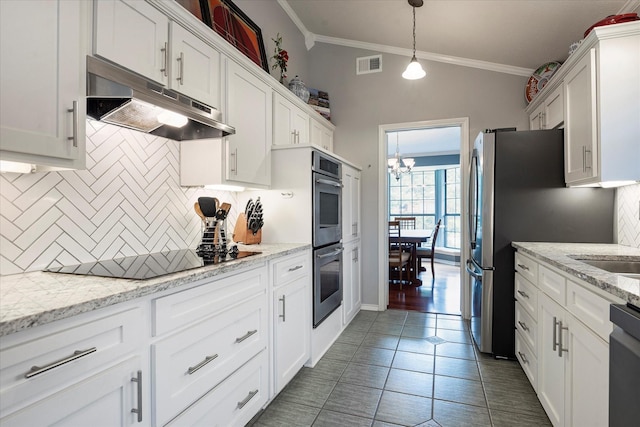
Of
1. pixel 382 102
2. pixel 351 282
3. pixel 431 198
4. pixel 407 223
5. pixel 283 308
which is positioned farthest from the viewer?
pixel 431 198

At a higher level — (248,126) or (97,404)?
(248,126)

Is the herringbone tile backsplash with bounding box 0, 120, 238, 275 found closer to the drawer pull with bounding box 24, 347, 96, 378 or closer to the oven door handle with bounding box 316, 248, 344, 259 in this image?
the drawer pull with bounding box 24, 347, 96, 378

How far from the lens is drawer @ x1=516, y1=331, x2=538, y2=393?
205 centimetres

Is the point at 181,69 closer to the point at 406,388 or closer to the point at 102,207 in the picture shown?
the point at 102,207

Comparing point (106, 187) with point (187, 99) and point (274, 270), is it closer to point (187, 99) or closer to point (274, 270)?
point (187, 99)

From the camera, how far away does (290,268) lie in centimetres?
220

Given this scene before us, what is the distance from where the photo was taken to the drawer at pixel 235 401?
1.37 meters

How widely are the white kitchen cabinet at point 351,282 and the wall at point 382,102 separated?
20cm

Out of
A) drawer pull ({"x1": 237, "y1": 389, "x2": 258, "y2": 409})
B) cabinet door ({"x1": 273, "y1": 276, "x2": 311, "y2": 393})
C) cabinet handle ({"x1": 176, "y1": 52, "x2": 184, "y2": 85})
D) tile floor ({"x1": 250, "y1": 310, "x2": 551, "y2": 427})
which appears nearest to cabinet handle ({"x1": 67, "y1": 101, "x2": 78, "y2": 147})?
cabinet handle ({"x1": 176, "y1": 52, "x2": 184, "y2": 85})

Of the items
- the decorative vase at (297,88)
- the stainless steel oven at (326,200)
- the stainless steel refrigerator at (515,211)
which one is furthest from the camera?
the decorative vase at (297,88)

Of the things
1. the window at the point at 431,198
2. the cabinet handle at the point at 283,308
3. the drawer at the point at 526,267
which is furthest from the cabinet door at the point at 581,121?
the window at the point at 431,198

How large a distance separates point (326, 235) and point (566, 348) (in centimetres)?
168

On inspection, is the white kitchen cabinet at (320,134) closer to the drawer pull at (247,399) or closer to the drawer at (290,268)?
the drawer at (290,268)

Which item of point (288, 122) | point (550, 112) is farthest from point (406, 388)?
point (550, 112)
